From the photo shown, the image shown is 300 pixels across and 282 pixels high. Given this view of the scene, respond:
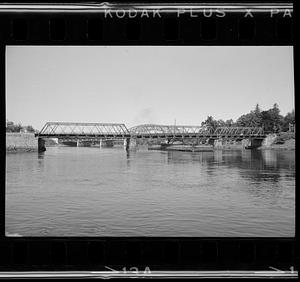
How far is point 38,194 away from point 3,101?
9.09 meters

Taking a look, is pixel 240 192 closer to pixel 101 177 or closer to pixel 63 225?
pixel 101 177

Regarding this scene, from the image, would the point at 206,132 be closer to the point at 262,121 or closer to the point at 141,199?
the point at 262,121

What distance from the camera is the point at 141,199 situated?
12.3m

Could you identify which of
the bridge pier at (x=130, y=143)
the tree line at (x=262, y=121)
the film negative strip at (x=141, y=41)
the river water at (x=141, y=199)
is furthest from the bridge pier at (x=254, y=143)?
the film negative strip at (x=141, y=41)

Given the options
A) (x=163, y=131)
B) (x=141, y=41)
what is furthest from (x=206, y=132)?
(x=141, y=41)

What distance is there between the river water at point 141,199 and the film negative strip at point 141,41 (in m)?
3.12

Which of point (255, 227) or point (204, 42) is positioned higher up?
point (204, 42)

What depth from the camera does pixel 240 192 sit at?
45.6 ft

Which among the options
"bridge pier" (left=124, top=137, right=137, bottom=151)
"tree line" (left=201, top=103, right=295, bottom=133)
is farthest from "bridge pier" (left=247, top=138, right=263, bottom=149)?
"bridge pier" (left=124, top=137, right=137, bottom=151)

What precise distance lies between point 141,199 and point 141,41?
355 inches

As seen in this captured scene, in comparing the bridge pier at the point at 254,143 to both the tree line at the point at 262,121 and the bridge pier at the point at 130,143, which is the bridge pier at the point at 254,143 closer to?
the tree line at the point at 262,121
